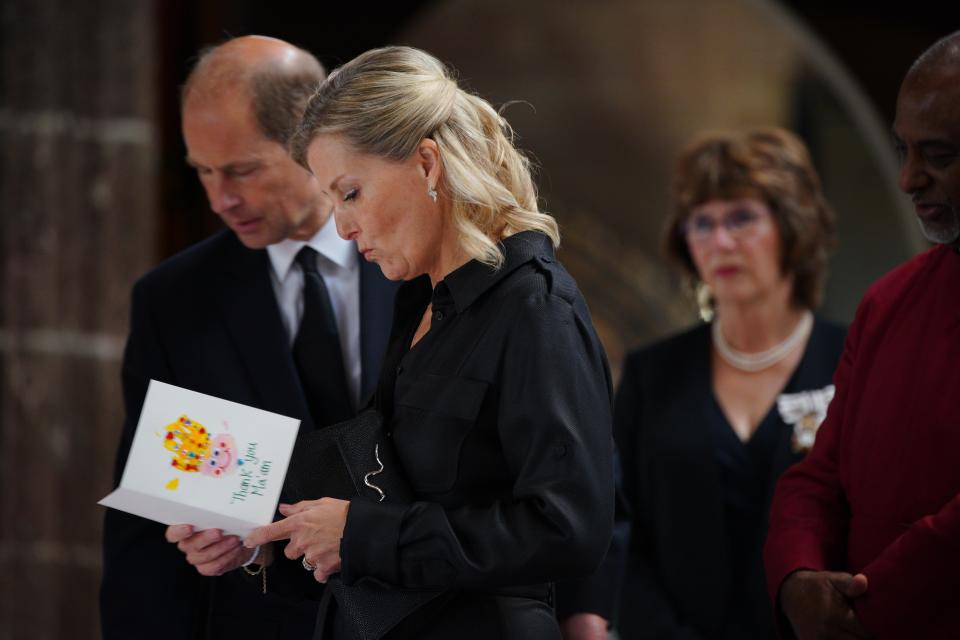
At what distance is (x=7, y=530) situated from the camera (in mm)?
4488

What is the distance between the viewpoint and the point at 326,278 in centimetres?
272

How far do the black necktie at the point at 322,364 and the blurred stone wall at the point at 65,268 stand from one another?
2.13 m

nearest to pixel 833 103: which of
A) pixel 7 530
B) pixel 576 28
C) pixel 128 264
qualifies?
pixel 576 28

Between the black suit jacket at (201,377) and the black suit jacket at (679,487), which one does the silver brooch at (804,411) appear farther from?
the black suit jacket at (201,377)

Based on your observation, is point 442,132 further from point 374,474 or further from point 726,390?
point 726,390

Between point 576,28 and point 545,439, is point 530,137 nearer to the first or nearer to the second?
point 576,28

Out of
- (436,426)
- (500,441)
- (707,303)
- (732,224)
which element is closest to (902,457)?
(500,441)

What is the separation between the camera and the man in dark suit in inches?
102

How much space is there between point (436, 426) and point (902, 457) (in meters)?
0.84

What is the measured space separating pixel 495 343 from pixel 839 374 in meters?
0.85

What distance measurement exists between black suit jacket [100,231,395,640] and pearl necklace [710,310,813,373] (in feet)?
4.08

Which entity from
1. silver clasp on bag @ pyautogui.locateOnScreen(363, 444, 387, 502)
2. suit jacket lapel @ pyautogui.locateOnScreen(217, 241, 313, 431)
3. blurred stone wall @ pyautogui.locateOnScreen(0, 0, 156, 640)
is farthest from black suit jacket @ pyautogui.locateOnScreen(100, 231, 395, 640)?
blurred stone wall @ pyautogui.locateOnScreen(0, 0, 156, 640)

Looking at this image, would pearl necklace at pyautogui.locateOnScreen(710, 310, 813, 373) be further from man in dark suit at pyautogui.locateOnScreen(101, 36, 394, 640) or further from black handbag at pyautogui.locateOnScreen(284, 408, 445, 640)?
black handbag at pyautogui.locateOnScreen(284, 408, 445, 640)

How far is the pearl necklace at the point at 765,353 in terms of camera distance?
11.3 ft
